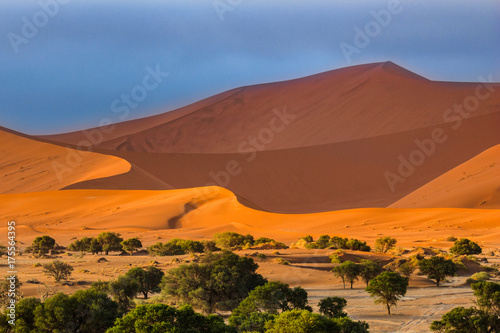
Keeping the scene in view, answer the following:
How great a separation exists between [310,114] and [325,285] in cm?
9318

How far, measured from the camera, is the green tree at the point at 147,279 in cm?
2191

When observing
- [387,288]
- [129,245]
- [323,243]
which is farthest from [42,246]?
[387,288]

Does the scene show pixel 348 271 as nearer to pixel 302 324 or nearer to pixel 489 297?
pixel 489 297

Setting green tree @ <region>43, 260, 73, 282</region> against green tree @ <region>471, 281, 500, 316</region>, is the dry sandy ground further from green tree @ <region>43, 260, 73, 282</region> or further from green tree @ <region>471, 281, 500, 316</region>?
green tree @ <region>471, 281, 500, 316</region>

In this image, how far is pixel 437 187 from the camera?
206 feet

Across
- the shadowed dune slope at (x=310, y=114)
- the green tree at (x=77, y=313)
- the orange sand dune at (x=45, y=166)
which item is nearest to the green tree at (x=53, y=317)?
the green tree at (x=77, y=313)

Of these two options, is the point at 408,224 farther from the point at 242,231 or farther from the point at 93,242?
the point at 93,242

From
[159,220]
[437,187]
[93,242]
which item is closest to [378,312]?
[93,242]

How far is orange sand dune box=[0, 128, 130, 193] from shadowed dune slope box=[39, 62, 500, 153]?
92.6 feet

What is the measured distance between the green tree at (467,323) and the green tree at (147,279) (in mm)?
10830

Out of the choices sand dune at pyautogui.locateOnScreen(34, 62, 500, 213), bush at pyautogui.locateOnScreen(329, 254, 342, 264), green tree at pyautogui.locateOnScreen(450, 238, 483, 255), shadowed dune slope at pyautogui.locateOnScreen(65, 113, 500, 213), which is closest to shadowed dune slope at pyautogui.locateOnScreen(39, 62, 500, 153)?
sand dune at pyautogui.locateOnScreen(34, 62, 500, 213)

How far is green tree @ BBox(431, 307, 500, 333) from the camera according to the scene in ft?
48.9

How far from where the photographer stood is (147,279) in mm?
22375

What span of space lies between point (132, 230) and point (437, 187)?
33918 mm
